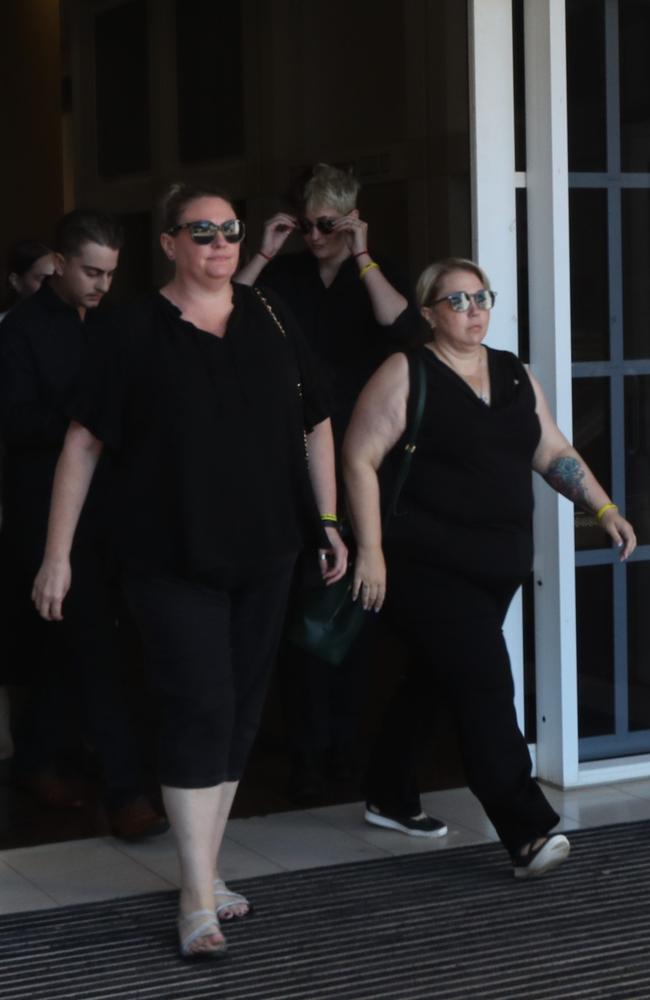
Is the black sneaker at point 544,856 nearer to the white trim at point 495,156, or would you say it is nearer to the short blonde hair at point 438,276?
the short blonde hair at point 438,276

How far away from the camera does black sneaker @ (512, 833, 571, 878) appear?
4.08 meters

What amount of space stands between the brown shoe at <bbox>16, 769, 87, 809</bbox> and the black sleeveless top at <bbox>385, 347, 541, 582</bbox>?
4.30 feet

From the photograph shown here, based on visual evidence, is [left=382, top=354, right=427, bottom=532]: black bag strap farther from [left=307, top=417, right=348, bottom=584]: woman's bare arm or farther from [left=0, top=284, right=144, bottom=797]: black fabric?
[left=0, top=284, right=144, bottom=797]: black fabric

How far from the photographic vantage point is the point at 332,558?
390 centimetres

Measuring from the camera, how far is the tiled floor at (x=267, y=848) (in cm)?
414

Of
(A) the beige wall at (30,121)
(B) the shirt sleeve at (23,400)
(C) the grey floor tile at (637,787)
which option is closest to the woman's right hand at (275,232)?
(B) the shirt sleeve at (23,400)

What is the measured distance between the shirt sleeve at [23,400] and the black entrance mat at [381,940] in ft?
3.98

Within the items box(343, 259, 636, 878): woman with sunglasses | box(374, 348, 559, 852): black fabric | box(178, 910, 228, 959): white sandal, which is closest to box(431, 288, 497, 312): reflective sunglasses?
box(343, 259, 636, 878): woman with sunglasses

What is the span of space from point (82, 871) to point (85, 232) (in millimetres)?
1622

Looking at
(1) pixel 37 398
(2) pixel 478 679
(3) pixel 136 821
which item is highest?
(1) pixel 37 398

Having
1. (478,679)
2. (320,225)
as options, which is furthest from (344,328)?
(478,679)

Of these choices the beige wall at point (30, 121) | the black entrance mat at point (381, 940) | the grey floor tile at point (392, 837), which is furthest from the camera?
the beige wall at point (30, 121)

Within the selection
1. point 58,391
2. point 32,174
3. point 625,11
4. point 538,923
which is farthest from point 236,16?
point 538,923

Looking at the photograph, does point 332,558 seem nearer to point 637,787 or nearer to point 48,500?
point 48,500
